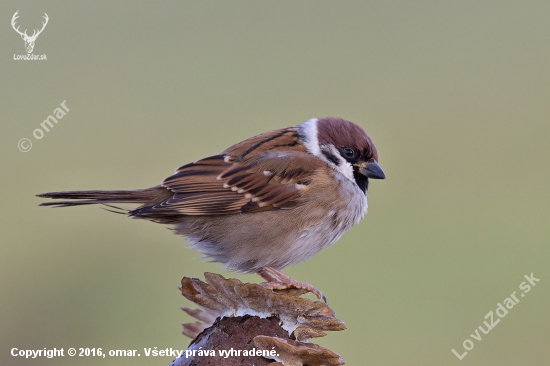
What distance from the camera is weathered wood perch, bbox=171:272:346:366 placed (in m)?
1.90

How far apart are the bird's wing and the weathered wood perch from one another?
168 centimetres

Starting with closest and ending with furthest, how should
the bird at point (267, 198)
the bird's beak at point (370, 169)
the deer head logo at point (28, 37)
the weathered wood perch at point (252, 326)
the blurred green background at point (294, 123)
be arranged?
1. the weathered wood perch at point (252, 326)
2. the bird at point (267, 198)
3. the bird's beak at point (370, 169)
4. the blurred green background at point (294, 123)
5. the deer head logo at point (28, 37)

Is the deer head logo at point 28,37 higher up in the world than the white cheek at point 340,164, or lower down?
higher up

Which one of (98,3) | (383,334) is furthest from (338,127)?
(98,3)

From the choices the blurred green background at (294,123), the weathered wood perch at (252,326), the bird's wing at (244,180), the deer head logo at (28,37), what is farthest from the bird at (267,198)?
the deer head logo at (28,37)

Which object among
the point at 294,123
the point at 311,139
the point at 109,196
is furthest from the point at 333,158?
the point at 294,123

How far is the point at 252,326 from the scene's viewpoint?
2.01m

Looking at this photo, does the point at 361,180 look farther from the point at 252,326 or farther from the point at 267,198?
the point at 252,326

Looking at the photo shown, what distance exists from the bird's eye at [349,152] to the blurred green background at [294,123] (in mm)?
929

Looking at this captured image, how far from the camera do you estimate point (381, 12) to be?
583 inches

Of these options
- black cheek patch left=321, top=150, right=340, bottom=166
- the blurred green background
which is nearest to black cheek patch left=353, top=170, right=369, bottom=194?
black cheek patch left=321, top=150, right=340, bottom=166

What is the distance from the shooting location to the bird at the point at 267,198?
380 cm

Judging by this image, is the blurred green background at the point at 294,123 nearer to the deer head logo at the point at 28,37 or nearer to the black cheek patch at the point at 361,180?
the deer head logo at the point at 28,37

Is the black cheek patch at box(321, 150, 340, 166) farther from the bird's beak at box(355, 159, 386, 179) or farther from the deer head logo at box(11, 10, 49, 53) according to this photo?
the deer head logo at box(11, 10, 49, 53)
